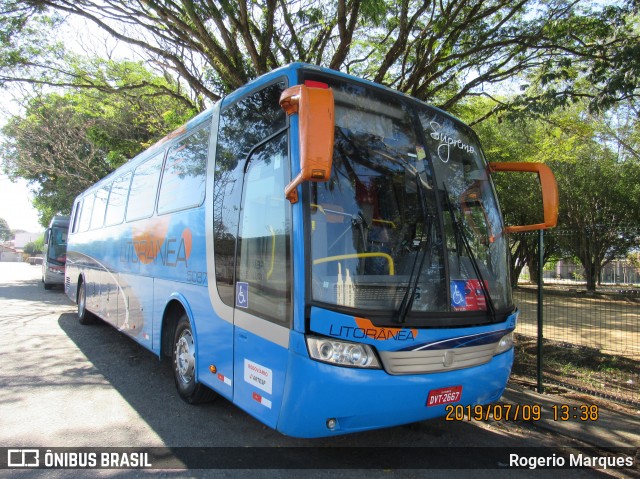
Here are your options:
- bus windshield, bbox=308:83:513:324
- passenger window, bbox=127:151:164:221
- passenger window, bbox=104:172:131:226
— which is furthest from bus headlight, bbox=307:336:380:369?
passenger window, bbox=104:172:131:226

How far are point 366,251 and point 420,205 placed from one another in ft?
2.19

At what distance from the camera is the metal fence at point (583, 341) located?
6188 millimetres

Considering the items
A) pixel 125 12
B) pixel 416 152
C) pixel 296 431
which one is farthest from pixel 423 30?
pixel 296 431

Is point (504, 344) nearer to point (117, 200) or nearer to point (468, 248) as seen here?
point (468, 248)

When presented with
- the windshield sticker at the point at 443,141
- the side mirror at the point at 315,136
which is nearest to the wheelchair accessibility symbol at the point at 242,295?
the side mirror at the point at 315,136

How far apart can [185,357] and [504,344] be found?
324 centimetres

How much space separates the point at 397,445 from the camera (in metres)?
3.95

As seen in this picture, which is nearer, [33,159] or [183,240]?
[183,240]

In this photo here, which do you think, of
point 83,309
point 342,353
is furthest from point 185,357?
point 83,309

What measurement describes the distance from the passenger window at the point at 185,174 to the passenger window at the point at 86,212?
475cm

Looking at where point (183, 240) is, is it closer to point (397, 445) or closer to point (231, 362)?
point (231, 362)

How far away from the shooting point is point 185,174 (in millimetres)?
5152

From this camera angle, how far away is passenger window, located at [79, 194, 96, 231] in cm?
953

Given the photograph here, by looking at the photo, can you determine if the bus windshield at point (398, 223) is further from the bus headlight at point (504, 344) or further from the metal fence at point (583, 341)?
the metal fence at point (583, 341)
